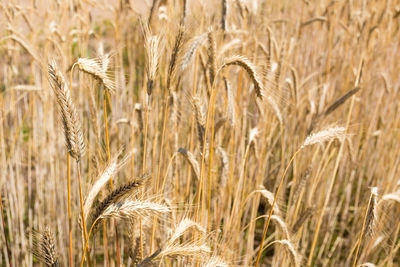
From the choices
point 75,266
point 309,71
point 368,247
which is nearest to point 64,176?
point 75,266

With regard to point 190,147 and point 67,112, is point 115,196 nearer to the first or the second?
point 67,112

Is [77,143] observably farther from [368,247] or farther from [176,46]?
[368,247]

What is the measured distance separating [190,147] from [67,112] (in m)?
0.96

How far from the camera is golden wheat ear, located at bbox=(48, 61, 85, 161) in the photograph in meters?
0.76

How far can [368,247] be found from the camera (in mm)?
1447

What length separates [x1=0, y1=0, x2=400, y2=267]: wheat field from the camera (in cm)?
101

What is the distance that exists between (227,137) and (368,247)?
28.6 inches

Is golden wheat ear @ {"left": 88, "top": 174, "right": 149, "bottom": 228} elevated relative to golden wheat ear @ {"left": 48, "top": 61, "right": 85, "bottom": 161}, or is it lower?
lower

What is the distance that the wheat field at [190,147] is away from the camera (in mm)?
1008

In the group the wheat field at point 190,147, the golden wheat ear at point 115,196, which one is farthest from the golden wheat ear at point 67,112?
the golden wheat ear at point 115,196

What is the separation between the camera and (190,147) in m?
1.69

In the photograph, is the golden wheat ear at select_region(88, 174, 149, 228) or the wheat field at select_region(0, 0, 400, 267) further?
the wheat field at select_region(0, 0, 400, 267)

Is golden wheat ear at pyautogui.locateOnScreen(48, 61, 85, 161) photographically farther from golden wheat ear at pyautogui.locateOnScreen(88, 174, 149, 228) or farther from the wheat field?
golden wheat ear at pyautogui.locateOnScreen(88, 174, 149, 228)

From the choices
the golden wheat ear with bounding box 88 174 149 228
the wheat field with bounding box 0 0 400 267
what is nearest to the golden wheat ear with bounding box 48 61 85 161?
the wheat field with bounding box 0 0 400 267
